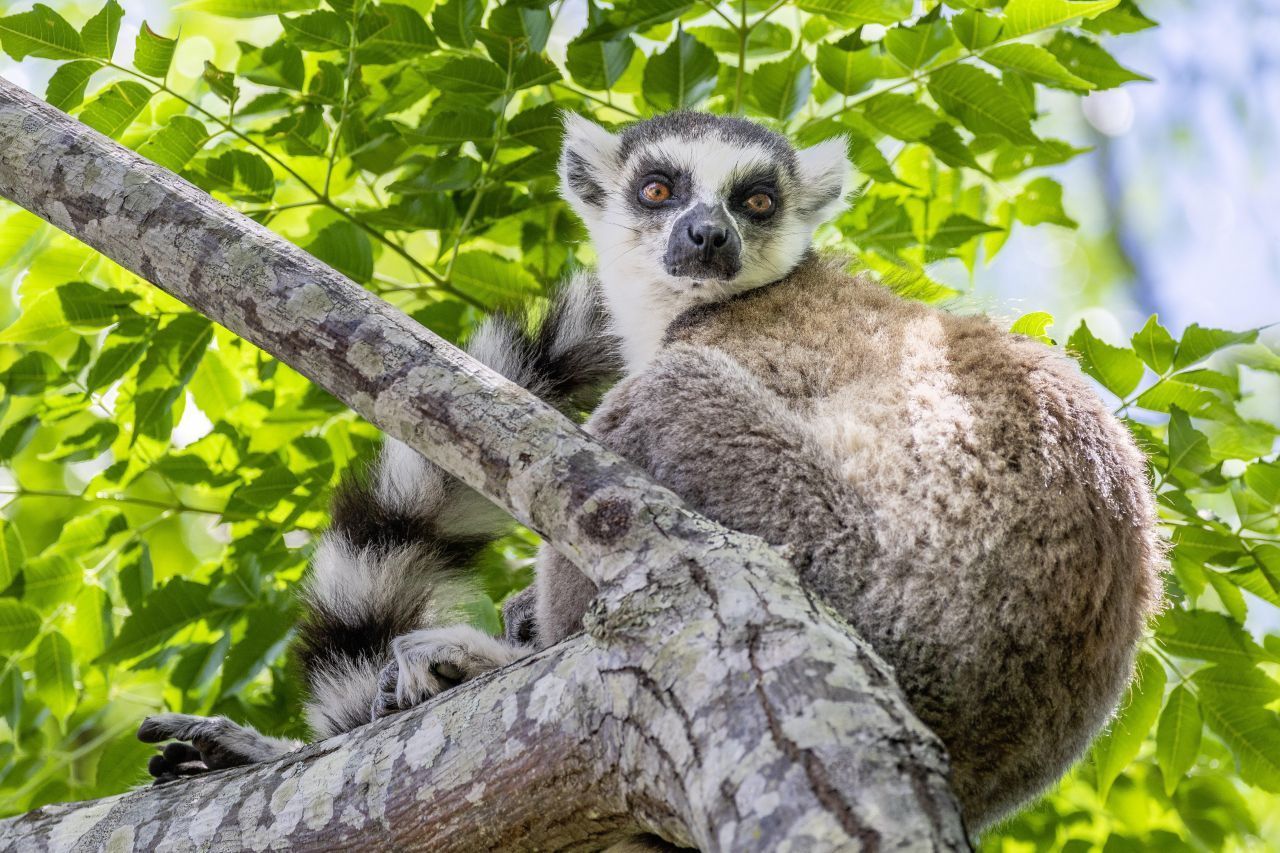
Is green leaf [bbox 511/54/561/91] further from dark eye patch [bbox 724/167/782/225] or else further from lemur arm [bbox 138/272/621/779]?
dark eye patch [bbox 724/167/782/225]

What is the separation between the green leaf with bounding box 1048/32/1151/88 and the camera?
388cm

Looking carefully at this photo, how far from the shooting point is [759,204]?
15.0ft

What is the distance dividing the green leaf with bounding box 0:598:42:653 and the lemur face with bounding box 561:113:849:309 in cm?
238

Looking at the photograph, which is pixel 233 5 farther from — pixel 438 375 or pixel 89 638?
pixel 89 638

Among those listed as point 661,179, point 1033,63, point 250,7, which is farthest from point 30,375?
point 1033,63

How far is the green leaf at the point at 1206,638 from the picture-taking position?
3492 mm

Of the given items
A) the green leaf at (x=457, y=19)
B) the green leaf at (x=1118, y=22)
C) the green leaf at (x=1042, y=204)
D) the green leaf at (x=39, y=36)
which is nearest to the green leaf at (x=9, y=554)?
the green leaf at (x=39, y=36)

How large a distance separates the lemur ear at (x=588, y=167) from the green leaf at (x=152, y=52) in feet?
5.08

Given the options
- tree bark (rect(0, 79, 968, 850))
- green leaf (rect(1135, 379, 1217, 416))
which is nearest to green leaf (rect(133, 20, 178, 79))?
tree bark (rect(0, 79, 968, 850))

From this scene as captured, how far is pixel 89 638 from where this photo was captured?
3990 mm

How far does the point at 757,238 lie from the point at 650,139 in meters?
0.75

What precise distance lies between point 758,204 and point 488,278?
1.14 metres

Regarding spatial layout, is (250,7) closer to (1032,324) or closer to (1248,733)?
(1032,324)

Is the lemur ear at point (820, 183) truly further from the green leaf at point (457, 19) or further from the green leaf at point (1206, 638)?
the green leaf at point (1206, 638)
